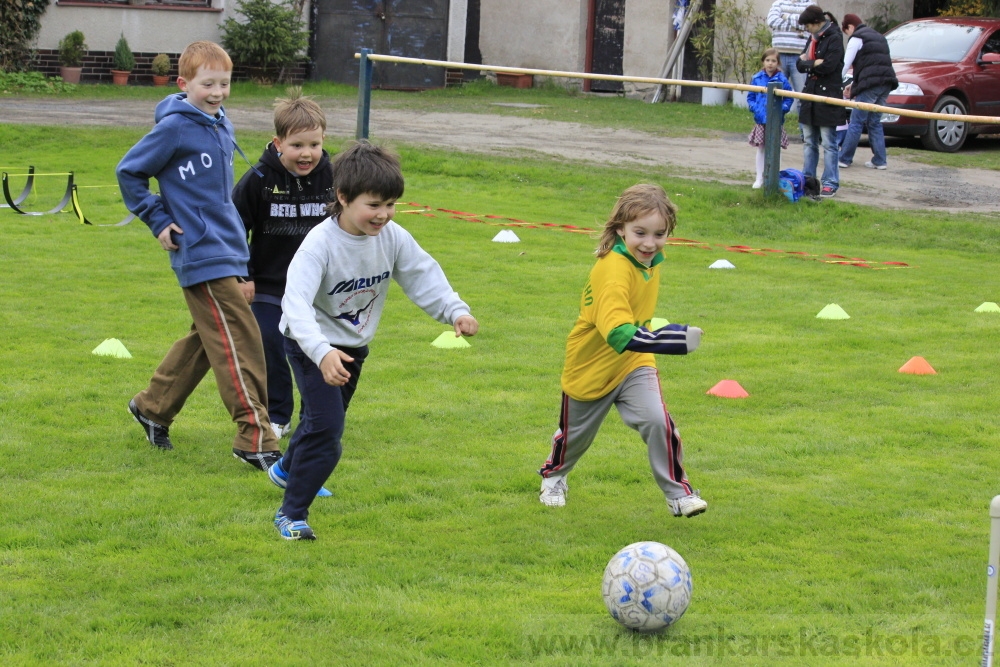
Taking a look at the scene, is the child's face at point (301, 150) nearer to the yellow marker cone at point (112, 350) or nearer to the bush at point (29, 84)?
the yellow marker cone at point (112, 350)

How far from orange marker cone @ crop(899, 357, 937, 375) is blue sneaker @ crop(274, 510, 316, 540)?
179 inches

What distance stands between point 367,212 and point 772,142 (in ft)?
35.0

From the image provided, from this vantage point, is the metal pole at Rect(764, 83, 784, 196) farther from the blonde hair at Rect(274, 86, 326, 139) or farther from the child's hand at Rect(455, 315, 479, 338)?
the child's hand at Rect(455, 315, 479, 338)

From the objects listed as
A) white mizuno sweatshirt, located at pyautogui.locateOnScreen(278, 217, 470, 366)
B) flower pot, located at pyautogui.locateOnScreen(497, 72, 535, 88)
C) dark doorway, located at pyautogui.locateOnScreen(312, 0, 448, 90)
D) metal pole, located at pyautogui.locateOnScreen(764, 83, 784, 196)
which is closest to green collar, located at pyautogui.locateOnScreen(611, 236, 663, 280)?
white mizuno sweatshirt, located at pyautogui.locateOnScreen(278, 217, 470, 366)

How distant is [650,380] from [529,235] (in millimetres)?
8068

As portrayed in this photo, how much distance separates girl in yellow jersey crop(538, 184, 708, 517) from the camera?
16.4ft

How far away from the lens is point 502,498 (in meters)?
5.56

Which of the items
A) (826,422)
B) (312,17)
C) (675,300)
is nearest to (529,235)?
(675,300)

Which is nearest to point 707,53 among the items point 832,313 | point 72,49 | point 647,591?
point 72,49

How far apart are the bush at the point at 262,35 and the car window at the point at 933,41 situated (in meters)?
11.8

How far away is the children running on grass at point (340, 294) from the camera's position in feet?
15.6

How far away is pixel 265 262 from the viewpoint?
6133mm

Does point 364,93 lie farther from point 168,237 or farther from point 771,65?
point 168,237

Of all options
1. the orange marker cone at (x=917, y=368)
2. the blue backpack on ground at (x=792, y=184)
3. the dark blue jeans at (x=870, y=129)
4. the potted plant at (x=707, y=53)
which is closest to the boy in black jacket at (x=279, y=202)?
the orange marker cone at (x=917, y=368)
